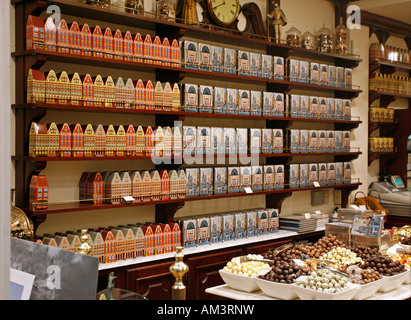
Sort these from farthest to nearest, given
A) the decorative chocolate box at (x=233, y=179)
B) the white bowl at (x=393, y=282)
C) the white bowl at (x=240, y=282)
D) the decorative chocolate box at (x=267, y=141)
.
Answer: the decorative chocolate box at (x=267, y=141), the decorative chocolate box at (x=233, y=179), the white bowl at (x=393, y=282), the white bowl at (x=240, y=282)

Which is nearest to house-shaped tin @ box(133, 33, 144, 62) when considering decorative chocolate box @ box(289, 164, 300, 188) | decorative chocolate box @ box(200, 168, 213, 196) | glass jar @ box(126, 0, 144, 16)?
glass jar @ box(126, 0, 144, 16)

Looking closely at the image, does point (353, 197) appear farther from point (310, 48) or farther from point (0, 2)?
point (0, 2)

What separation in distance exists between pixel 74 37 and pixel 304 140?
286cm

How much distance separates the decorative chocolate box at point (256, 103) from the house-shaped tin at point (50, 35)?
2083mm

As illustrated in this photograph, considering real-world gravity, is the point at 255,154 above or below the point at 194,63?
below

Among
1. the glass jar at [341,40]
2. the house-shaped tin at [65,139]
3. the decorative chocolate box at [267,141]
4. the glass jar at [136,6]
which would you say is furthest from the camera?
the glass jar at [341,40]

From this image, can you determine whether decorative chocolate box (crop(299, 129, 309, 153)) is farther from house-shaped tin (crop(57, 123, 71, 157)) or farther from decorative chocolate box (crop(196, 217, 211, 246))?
house-shaped tin (crop(57, 123, 71, 157))

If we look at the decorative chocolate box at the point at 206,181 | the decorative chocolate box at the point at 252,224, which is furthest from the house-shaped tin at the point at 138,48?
the decorative chocolate box at the point at 252,224

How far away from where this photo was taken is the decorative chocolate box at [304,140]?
5.58 m

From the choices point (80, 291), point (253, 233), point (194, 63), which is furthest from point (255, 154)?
point (80, 291)

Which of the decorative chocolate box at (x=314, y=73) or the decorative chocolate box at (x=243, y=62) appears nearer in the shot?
the decorative chocolate box at (x=243, y=62)

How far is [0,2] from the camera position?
1.10 meters

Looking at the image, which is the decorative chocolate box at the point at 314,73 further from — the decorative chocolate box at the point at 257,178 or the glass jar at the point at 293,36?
the decorative chocolate box at the point at 257,178
